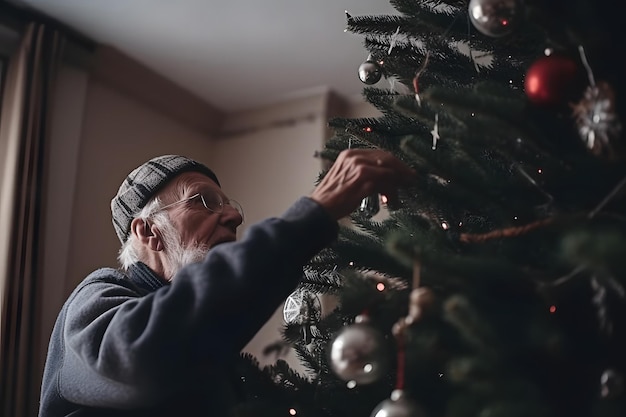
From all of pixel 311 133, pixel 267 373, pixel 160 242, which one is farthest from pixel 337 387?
pixel 311 133

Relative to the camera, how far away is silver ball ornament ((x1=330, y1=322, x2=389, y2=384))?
564 millimetres

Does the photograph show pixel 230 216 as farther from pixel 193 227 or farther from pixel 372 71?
pixel 372 71

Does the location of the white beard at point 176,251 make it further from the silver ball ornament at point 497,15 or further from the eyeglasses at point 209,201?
the silver ball ornament at point 497,15

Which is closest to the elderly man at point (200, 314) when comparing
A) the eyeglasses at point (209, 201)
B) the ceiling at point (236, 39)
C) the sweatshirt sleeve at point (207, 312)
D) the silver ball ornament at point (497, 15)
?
the sweatshirt sleeve at point (207, 312)

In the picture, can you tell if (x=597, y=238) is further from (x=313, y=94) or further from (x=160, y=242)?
(x=313, y=94)

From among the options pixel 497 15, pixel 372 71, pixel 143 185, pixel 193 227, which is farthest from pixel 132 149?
pixel 497 15

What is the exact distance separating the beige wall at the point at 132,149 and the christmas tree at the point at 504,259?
5.16 ft

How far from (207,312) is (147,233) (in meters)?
0.52

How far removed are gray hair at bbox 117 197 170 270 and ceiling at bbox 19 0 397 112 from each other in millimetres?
1061

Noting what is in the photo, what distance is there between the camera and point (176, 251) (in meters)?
1.16

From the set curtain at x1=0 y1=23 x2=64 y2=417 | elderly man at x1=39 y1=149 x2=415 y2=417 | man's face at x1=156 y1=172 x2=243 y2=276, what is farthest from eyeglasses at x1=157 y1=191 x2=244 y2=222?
curtain at x1=0 y1=23 x2=64 y2=417

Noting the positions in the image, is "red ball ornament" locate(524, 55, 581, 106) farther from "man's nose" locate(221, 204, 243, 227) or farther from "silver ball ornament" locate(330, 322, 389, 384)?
"man's nose" locate(221, 204, 243, 227)

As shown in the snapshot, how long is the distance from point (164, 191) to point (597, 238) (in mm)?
923

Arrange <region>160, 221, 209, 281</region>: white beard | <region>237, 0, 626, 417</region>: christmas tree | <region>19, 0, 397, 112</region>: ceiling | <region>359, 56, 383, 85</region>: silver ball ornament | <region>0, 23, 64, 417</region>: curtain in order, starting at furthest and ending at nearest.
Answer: <region>19, 0, 397, 112</region>: ceiling
<region>0, 23, 64, 417</region>: curtain
<region>160, 221, 209, 281</region>: white beard
<region>359, 56, 383, 85</region>: silver ball ornament
<region>237, 0, 626, 417</region>: christmas tree
